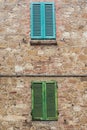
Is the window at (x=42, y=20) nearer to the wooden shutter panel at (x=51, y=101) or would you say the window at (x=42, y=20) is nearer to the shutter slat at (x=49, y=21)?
the shutter slat at (x=49, y=21)

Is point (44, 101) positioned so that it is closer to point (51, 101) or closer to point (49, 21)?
point (51, 101)

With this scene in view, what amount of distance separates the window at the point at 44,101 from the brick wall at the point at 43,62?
199 mm

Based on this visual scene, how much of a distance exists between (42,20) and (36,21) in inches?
9.9

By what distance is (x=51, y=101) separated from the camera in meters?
16.5

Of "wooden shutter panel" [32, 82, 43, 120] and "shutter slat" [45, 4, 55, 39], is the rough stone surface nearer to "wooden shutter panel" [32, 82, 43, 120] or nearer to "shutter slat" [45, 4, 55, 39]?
"wooden shutter panel" [32, 82, 43, 120]

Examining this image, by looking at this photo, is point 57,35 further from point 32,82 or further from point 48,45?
point 32,82

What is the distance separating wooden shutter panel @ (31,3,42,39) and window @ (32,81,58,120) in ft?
6.75

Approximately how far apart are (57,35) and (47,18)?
829 millimetres

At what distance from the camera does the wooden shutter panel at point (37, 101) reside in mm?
16391

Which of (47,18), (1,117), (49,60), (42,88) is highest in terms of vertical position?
(47,18)

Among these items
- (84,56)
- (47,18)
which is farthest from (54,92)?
(47,18)

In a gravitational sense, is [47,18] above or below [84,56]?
above

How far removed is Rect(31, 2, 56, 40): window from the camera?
17.4 metres

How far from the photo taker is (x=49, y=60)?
17078mm
